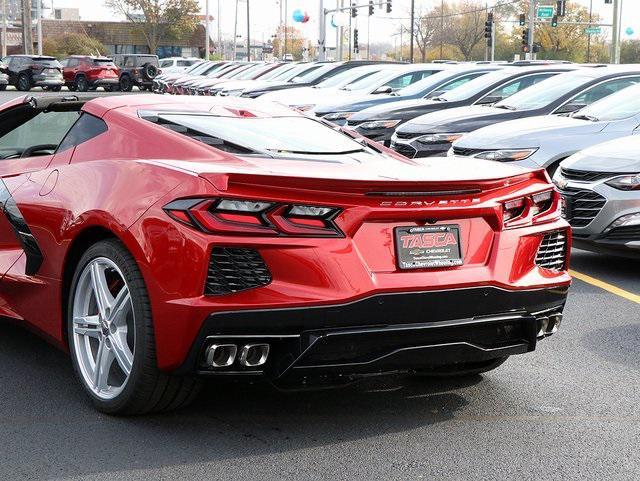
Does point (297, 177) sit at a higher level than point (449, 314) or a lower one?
higher

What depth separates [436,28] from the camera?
11975 cm

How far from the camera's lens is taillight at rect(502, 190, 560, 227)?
457 cm

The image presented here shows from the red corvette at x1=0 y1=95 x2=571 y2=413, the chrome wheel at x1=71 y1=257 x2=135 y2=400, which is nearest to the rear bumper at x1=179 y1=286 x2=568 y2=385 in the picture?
the red corvette at x1=0 y1=95 x2=571 y2=413

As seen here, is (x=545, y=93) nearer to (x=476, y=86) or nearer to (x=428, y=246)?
(x=476, y=86)

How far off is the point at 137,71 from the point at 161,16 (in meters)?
46.4

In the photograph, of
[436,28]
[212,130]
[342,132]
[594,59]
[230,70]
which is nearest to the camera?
[212,130]

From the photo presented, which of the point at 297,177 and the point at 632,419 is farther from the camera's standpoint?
the point at 632,419

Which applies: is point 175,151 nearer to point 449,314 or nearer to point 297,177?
point 297,177

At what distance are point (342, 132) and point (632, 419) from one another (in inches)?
82.6

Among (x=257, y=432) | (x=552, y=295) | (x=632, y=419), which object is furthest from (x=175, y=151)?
(x=632, y=419)

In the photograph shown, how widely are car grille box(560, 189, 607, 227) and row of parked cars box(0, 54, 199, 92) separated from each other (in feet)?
150

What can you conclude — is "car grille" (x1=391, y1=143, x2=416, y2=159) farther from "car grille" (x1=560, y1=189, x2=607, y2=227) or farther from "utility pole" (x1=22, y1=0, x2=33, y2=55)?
"utility pole" (x1=22, y1=0, x2=33, y2=55)

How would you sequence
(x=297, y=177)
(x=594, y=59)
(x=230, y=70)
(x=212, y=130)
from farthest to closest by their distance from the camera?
(x=594, y=59) → (x=230, y=70) → (x=212, y=130) → (x=297, y=177)

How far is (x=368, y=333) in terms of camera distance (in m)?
4.10
